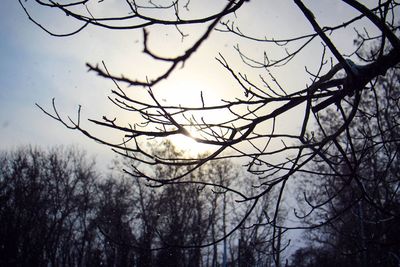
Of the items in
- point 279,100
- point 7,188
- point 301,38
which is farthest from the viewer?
point 7,188

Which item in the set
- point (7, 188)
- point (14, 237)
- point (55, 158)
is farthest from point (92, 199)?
point (14, 237)

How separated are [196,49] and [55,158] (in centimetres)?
3173

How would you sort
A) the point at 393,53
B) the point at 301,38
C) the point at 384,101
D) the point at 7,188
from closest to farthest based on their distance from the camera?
the point at 393,53 < the point at 301,38 < the point at 384,101 < the point at 7,188

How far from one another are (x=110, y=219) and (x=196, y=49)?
108ft

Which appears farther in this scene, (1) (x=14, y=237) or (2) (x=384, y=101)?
(1) (x=14, y=237)

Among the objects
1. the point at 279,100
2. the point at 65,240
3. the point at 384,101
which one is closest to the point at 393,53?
the point at 279,100

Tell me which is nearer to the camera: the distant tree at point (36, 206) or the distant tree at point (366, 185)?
the distant tree at point (366, 185)

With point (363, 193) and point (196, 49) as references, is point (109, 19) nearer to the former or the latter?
point (196, 49)

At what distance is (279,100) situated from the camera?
7.91 feet

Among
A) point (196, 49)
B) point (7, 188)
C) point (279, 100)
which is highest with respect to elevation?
point (7, 188)

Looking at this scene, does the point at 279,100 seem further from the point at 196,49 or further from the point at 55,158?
the point at 55,158

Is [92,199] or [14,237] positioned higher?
[92,199]

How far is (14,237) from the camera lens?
2067cm

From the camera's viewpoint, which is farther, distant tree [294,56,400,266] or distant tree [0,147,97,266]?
distant tree [0,147,97,266]
